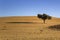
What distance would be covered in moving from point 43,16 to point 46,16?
5.87ft

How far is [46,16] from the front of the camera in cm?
7606

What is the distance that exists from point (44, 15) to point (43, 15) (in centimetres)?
74

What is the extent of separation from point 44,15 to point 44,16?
66 centimetres

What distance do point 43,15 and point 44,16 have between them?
25.0 inches

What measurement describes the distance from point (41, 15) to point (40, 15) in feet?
2.46

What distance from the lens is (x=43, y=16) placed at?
254ft

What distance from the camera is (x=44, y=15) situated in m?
76.2

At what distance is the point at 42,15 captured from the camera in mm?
77188

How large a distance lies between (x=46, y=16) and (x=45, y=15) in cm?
66

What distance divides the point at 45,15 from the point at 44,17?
146 cm

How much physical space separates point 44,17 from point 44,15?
1191 mm

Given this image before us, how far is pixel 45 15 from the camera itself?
75.9 m

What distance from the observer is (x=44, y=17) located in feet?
253

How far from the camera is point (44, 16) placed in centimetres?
7669
